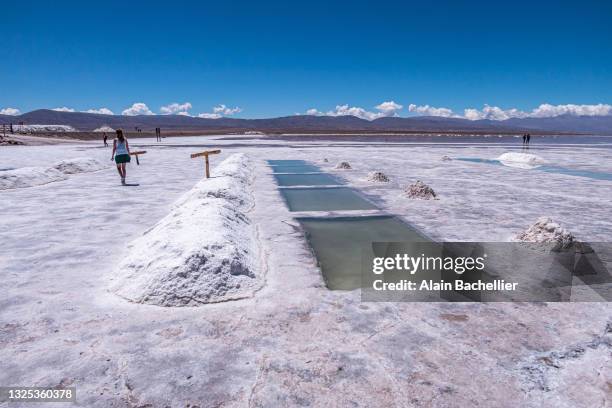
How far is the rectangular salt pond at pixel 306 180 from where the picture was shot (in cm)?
1075

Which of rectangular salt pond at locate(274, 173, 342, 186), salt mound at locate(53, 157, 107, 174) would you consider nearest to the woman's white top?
salt mound at locate(53, 157, 107, 174)

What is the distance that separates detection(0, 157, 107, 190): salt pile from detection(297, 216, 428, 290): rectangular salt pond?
738 centimetres

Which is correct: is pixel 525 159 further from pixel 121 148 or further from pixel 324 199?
pixel 121 148

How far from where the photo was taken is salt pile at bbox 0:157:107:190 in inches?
363

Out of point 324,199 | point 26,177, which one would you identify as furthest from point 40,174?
point 324,199

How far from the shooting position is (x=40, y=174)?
10227 mm

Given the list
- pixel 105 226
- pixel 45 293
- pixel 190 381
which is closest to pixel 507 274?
pixel 190 381

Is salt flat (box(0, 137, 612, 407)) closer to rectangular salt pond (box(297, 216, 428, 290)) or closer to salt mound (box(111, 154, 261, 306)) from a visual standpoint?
salt mound (box(111, 154, 261, 306))

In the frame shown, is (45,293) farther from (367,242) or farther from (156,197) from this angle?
(156,197)

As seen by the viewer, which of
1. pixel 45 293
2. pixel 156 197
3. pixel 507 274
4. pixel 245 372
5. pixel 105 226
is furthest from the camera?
pixel 156 197

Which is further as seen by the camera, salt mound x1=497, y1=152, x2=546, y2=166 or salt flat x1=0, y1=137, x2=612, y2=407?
salt mound x1=497, y1=152, x2=546, y2=166

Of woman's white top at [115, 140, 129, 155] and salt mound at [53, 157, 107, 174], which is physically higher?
woman's white top at [115, 140, 129, 155]

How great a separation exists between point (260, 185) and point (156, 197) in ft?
9.25

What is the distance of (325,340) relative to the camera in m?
2.83
